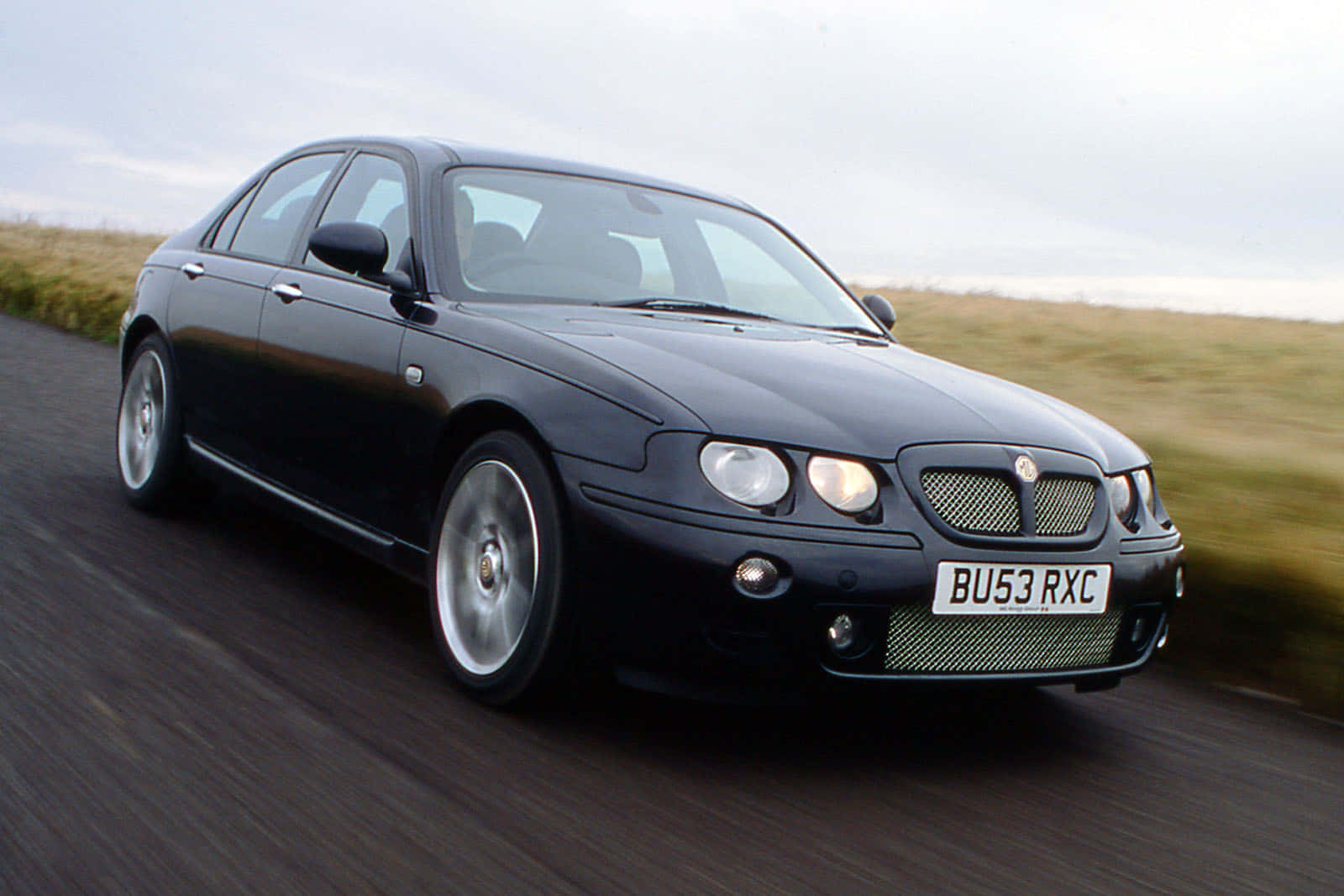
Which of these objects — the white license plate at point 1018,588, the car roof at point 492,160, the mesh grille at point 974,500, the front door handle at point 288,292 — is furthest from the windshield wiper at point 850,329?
the front door handle at point 288,292

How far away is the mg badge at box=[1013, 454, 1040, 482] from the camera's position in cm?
348

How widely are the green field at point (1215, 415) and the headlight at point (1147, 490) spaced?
933mm

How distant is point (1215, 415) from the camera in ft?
29.0

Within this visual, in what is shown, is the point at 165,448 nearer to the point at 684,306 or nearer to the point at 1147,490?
the point at 684,306

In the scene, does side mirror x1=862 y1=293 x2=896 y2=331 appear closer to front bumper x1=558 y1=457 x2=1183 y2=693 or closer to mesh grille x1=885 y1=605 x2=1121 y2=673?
mesh grille x1=885 y1=605 x2=1121 y2=673

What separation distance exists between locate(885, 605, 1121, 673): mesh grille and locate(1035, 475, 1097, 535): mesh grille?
21 centimetres

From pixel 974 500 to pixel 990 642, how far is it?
0.32 meters

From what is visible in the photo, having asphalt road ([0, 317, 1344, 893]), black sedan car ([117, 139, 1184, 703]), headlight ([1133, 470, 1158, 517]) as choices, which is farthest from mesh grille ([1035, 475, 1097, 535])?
asphalt road ([0, 317, 1344, 893])

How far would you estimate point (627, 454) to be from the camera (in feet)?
10.9

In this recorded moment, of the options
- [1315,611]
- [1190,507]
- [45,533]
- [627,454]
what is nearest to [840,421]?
[627,454]

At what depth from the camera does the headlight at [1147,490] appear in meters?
3.90

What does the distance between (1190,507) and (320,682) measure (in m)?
3.27

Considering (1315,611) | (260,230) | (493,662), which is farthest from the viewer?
(260,230)

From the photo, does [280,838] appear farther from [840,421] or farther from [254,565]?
[254,565]
